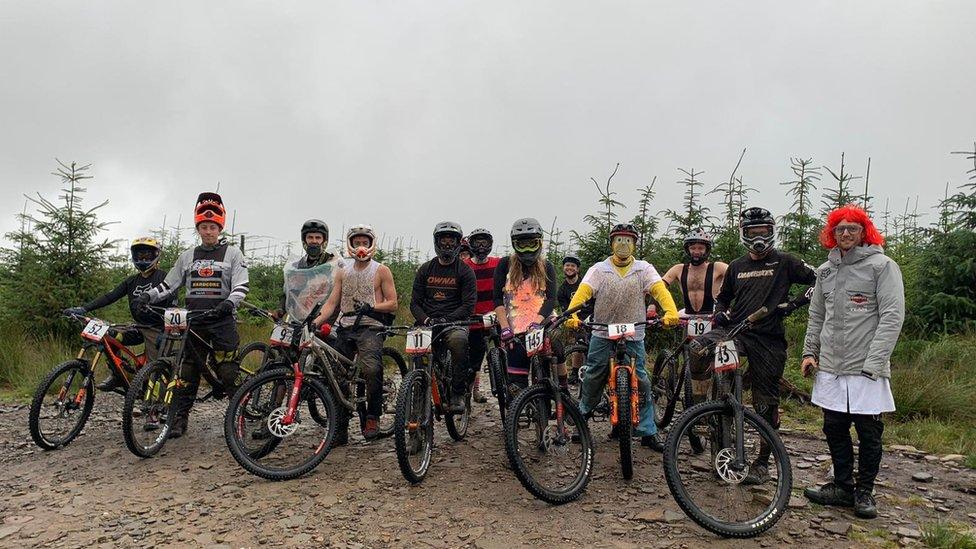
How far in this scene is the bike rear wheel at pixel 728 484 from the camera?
3.70 meters

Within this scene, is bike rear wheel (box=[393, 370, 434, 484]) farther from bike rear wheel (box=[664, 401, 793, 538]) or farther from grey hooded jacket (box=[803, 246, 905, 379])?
grey hooded jacket (box=[803, 246, 905, 379])

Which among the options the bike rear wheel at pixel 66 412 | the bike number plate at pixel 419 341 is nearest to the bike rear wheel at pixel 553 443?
the bike number plate at pixel 419 341

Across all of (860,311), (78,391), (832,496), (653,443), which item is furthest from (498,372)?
(78,391)

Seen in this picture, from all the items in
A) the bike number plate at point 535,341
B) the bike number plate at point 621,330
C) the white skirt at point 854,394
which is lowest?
the white skirt at point 854,394

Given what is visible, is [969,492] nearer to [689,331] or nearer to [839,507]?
[839,507]

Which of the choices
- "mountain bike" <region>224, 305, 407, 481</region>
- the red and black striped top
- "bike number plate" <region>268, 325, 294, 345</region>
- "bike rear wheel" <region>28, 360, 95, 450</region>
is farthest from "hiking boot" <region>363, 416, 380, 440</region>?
"bike rear wheel" <region>28, 360, 95, 450</region>

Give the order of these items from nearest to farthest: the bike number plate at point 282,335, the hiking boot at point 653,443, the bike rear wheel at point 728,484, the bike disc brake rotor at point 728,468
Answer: the bike rear wheel at point 728,484
the bike disc brake rotor at point 728,468
the bike number plate at point 282,335
the hiking boot at point 653,443

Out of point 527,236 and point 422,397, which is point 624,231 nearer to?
point 527,236

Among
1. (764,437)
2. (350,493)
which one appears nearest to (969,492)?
(764,437)

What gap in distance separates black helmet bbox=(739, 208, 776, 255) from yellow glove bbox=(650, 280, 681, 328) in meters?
0.85

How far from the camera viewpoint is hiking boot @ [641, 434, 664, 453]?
18.3 feet

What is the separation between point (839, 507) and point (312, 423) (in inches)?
217

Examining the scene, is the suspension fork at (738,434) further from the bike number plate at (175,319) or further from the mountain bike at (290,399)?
the bike number plate at (175,319)

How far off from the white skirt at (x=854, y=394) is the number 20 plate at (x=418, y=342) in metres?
3.09
